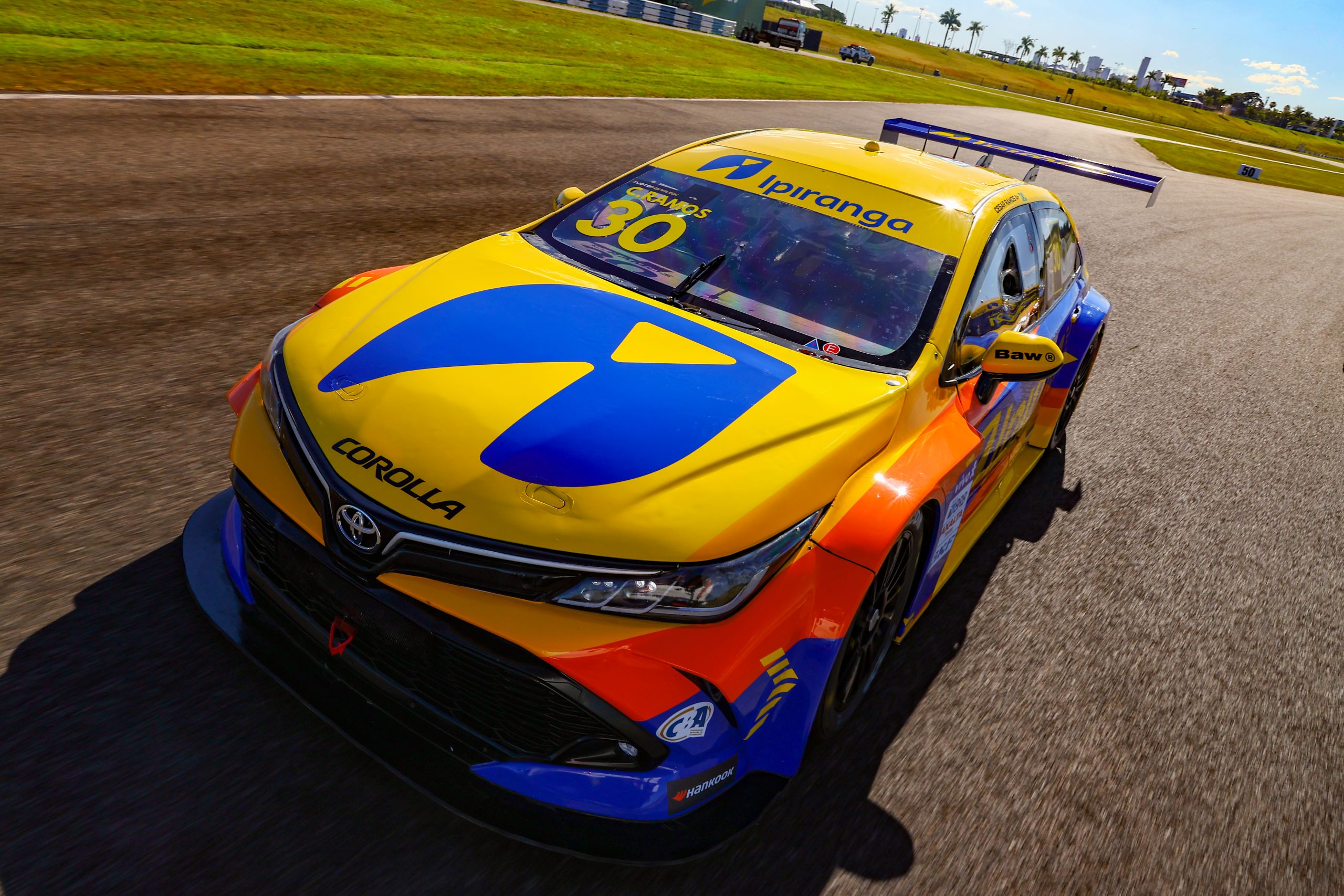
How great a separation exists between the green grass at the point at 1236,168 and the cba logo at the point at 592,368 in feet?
103

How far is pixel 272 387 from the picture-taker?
2.47 meters

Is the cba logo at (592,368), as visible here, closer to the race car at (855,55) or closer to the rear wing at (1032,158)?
the rear wing at (1032,158)

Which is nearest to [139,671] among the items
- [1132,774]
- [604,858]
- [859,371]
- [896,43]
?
[604,858]

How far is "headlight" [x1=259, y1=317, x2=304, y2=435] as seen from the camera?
2.37 meters

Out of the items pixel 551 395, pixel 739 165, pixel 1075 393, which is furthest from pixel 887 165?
pixel 1075 393

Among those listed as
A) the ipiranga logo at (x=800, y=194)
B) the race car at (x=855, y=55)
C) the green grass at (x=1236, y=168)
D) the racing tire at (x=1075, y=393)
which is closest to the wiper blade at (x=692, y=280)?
the ipiranga logo at (x=800, y=194)

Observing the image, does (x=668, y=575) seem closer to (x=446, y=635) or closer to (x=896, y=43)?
(x=446, y=635)

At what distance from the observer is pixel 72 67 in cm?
1002

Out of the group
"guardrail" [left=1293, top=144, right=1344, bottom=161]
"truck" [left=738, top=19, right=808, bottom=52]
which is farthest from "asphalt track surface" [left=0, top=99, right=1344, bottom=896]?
"guardrail" [left=1293, top=144, right=1344, bottom=161]

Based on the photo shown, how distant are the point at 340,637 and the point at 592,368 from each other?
94 cm

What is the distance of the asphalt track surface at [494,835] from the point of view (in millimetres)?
2197

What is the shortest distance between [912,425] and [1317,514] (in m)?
3.86

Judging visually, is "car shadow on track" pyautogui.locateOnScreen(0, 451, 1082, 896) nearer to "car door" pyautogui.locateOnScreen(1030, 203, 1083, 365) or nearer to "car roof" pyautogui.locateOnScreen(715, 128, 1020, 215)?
"car roof" pyautogui.locateOnScreen(715, 128, 1020, 215)

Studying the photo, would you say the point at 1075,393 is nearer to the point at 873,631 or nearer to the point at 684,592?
the point at 873,631
